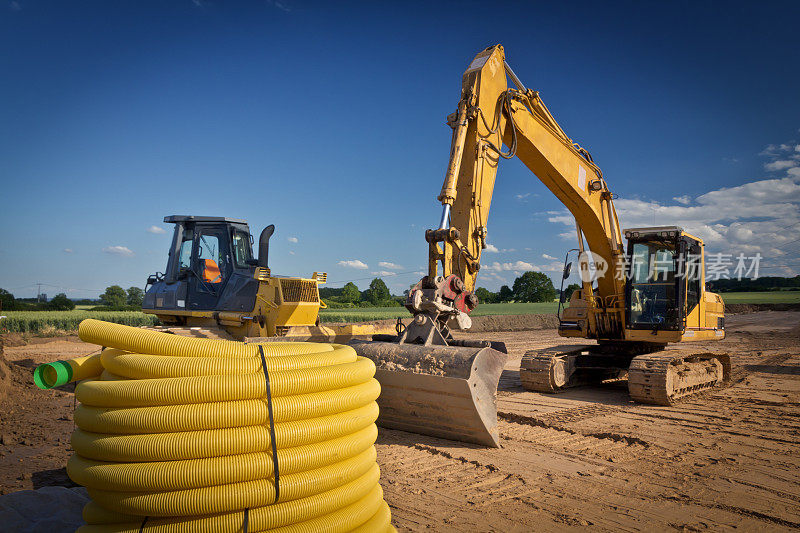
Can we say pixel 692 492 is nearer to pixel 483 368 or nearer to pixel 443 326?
pixel 483 368

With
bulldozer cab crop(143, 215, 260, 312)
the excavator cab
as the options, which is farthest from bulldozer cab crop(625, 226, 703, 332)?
bulldozer cab crop(143, 215, 260, 312)

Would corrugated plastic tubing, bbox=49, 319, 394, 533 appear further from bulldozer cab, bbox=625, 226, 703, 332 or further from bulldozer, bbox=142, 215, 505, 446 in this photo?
bulldozer cab, bbox=625, 226, 703, 332

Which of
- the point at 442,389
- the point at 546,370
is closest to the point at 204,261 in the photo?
the point at 442,389

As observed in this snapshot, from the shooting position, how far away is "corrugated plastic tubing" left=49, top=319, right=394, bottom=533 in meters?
2.74

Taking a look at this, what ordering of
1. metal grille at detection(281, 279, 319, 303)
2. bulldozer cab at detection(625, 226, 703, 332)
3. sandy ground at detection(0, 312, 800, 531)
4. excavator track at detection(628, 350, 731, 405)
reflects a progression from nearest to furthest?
1. sandy ground at detection(0, 312, 800, 531)
2. excavator track at detection(628, 350, 731, 405)
3. bulldozer cab at detection(625, 226, 703, 332)
4. metal grille at detection(281, 279, 319, 303)

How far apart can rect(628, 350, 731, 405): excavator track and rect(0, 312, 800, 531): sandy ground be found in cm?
25

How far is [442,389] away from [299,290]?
466 centimetres

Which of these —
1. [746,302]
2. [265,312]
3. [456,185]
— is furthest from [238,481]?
[746,302]

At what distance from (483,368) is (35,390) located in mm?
8177

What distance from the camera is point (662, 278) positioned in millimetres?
9461

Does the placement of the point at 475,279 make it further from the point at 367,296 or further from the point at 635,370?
the point at 367,296

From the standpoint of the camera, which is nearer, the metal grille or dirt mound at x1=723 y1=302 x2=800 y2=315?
the metal grille

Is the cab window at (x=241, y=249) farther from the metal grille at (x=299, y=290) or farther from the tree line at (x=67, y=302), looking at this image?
the tree line at (x=67, y=302)

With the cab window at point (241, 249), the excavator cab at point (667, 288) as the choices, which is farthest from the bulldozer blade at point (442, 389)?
the cab window at point (241, 249)
